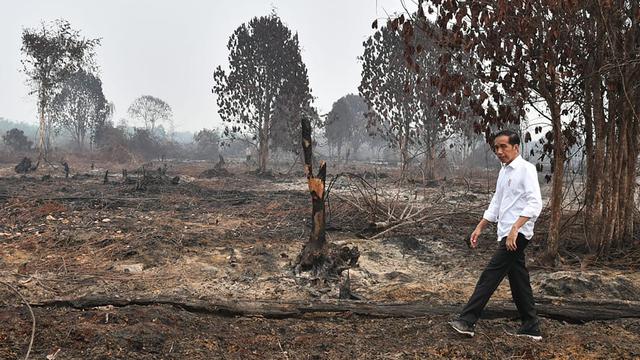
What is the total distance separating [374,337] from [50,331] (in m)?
2.41

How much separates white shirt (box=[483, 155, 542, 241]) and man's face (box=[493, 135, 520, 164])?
0.05m

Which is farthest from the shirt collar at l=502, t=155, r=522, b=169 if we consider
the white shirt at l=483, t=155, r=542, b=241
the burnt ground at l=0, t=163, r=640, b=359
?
the burnt ground at l=0, t=163, r=640, b=359

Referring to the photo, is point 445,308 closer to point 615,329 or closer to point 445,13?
point 615,329

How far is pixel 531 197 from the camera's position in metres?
3.14

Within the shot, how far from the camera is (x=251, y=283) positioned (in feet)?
17.4

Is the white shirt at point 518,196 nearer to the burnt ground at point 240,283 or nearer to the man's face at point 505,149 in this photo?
the man's face at point 505,149

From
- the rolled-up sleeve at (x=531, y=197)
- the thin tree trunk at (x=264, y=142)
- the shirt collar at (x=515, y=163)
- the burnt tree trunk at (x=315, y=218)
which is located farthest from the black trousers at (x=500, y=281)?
the thin tree trunk at (x=264, y=142)

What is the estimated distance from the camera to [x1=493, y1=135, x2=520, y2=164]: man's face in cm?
331

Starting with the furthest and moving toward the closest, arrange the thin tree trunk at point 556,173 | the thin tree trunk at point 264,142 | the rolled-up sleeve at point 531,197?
the thin tree trunk at point 264,142 → the thin tree trunk at point 556,173 → the rolled-up sleeve at point 531,197

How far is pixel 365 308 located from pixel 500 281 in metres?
1.18

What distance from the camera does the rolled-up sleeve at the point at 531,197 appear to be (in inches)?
122

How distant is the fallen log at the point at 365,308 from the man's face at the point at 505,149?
1.40m

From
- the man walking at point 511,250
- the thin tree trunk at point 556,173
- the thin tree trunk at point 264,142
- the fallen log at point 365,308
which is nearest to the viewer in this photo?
the man walking at point 511,250

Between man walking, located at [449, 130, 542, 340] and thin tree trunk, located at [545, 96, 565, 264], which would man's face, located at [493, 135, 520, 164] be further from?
thin tree trunk, located at [545, 96, 565, 264]
